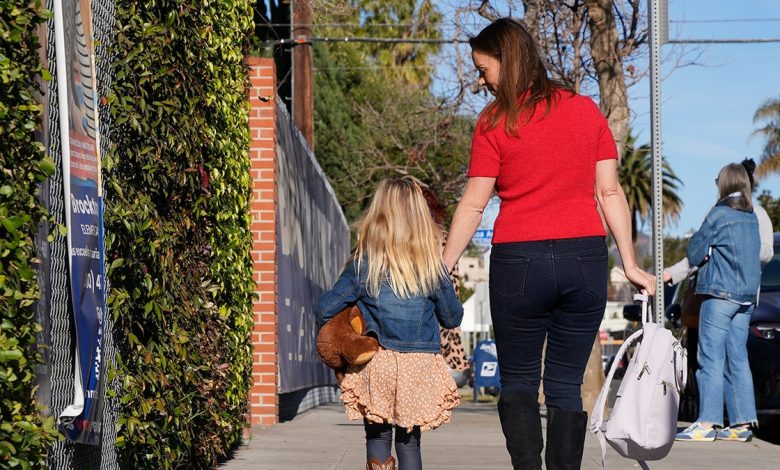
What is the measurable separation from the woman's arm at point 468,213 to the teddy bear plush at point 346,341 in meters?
0.53

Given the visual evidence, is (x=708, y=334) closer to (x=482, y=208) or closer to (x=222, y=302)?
(x=222, y=302)

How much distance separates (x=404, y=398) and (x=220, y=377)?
1.48 m

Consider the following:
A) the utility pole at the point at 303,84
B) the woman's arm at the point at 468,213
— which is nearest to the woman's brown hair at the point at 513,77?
the woman's arm at the point at 468,213

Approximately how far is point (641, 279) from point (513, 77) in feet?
3.28

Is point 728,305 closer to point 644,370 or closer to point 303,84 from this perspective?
point 644,370

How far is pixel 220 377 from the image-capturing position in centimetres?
683

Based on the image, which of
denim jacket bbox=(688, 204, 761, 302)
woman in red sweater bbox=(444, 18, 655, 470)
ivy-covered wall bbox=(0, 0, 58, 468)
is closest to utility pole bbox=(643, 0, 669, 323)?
denim jacket bbox=(688, 204, 761, 302)

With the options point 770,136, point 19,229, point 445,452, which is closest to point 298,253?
point 445,452

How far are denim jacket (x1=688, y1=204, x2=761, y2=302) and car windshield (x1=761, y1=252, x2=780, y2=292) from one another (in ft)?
4.14

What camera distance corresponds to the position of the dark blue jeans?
5.10 metres

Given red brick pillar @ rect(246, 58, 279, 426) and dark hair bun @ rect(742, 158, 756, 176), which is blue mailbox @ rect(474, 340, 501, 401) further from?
dark hair bun @ rect(742, 158, 756, 176)

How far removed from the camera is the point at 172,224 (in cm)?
562

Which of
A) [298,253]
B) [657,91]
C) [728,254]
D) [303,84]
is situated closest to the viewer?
[657,91]

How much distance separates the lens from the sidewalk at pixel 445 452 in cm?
777
